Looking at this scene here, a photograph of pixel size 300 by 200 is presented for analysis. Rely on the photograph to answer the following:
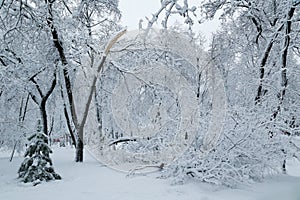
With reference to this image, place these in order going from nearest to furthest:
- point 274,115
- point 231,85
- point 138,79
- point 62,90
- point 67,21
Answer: point 274,115 < point 67,21 < point 138,79 < point 62,90 < point 231,85

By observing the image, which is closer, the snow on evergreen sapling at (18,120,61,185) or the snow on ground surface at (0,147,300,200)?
the snow on ground surface at (0,147,300,200)

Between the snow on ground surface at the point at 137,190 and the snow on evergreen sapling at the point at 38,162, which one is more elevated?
the snow on evergreen sapling at the point at 38,162

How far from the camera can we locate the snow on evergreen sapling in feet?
23.4

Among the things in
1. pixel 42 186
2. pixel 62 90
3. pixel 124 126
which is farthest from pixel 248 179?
pixel 62 90

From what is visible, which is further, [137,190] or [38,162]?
[38,162]

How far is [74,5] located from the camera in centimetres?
920

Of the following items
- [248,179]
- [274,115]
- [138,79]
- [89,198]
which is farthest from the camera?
[138,79]

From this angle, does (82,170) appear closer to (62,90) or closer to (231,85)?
(62,90)

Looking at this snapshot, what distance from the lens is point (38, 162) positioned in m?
7.30

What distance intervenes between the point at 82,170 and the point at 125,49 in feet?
12.2

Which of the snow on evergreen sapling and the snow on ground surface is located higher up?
the snow on evergreen sapling

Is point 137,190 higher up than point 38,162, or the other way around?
point 38,162

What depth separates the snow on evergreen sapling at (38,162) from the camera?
712cm

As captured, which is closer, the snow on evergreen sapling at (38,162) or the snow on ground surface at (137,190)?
the snow on ground surface at (137,190)
